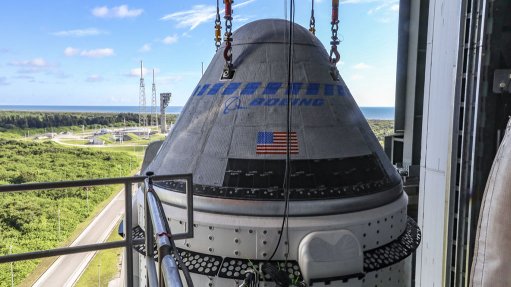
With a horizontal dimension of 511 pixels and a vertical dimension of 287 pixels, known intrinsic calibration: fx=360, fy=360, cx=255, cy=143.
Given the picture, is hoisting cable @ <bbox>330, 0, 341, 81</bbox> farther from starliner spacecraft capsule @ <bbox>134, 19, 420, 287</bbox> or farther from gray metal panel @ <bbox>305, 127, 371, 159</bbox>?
gray metal panel @ <bbox>305, 127, 371, 159</bbox>

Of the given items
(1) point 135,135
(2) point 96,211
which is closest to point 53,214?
(2) point 96,211

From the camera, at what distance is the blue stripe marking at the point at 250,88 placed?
4660 mm

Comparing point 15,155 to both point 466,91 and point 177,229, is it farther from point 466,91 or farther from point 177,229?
point 466,91

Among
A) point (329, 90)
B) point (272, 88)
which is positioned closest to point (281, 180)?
point (272, 88)

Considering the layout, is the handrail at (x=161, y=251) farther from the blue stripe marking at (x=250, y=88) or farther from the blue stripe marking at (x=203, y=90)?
the blue stripe marking at (x=203, y=90)

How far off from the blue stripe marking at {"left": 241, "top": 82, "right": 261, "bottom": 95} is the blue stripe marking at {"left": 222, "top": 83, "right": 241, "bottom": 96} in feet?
0.41

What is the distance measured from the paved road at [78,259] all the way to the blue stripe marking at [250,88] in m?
15.6

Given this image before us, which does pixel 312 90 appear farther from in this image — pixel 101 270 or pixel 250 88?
pixel 101 270

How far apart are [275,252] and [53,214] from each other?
25666 mm

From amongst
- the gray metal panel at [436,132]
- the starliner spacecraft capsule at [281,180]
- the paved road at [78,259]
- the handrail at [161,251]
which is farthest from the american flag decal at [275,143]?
the paved road at [78,259]

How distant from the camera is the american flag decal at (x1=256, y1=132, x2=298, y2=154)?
4301 mm

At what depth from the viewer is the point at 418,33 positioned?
8.60 metres

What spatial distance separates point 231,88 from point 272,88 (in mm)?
562

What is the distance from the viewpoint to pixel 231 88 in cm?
479
